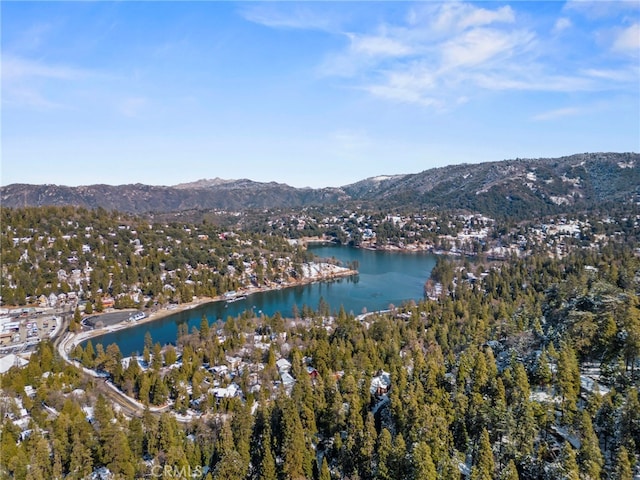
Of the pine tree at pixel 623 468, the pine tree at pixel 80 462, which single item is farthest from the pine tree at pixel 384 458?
the pine tree at pixel 80 462

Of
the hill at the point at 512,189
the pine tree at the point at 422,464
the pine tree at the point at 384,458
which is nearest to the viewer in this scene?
the pine tree at the point at 422,464

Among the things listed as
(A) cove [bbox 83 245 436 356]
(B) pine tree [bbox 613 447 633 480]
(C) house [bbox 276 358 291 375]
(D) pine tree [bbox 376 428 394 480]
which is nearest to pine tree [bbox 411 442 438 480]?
(D) pine tree [bbox 376 428 394 480]

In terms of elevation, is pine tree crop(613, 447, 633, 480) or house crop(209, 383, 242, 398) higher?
pine tree crop(613, 447, 633, 480)

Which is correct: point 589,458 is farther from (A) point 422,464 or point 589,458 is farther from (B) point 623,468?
(A) point 422,464

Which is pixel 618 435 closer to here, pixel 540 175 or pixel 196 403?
pixel 196 403

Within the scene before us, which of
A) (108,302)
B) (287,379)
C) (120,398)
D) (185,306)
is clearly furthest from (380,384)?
(108,302)

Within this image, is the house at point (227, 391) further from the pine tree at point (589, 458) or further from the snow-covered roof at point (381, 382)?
the pine tree at point (589, 458)

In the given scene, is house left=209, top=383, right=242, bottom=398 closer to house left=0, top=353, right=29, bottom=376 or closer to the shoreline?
house left=0, top=353, right=29, bottom=376
